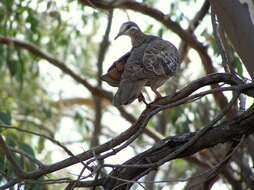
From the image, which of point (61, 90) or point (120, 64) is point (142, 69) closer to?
point (120, 64)

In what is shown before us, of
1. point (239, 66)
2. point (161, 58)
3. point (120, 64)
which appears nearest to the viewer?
point (120, 64)

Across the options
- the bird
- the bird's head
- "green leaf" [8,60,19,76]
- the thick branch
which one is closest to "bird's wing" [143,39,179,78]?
the bird

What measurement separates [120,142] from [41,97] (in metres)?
6.32

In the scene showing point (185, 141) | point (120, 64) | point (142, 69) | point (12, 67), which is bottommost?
point (185, 141)

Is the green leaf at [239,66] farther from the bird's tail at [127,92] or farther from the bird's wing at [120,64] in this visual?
the bird's tail at [127,92]

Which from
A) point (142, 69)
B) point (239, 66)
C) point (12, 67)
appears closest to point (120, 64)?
point (142, 69)

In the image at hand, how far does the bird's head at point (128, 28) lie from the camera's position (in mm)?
6586

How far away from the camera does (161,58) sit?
17.9ft

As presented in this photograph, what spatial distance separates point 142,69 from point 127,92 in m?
0.46

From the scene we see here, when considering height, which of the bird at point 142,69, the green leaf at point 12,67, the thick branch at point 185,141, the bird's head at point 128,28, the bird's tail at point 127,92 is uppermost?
the green leaf at point 12,67

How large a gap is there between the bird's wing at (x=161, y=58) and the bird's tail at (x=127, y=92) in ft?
0.95

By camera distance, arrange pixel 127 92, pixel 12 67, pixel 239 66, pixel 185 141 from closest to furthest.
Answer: pixel 185 141, pixel 127 92, pixel 239 66, pixel 12 67

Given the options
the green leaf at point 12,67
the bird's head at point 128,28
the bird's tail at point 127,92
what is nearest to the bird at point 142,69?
the bird's tail at point 127,92

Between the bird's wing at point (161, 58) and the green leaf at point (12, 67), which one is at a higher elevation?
the green leaf at point (12, 67)
